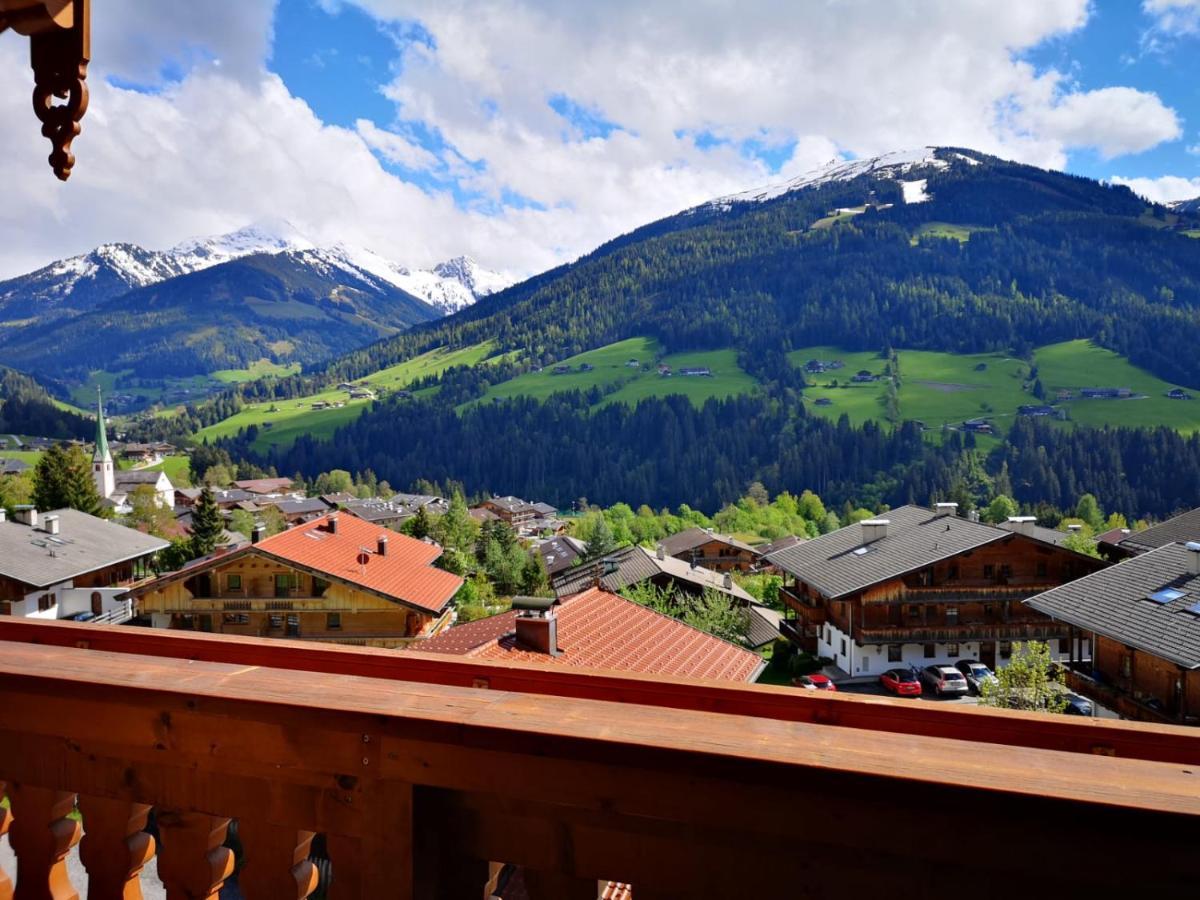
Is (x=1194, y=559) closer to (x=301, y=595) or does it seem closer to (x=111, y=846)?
(x=111, y=846)

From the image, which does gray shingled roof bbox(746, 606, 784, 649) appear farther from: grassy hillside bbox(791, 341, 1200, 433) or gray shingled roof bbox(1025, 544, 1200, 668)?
grassy hillside bbox(791, 341, 1200, 433)

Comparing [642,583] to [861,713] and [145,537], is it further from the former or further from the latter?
[861,713]

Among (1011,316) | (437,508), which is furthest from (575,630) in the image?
(1011,316)

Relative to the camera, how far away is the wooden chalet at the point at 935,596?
96.6ft

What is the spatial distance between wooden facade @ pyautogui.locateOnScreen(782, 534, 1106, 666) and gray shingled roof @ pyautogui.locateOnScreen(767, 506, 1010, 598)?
38cm

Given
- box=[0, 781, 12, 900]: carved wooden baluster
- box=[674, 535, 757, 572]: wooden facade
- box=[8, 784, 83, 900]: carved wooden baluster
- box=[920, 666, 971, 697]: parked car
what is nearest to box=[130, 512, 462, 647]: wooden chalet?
box=[920, 666, 971, 697]: parked car

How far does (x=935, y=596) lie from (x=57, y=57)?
3160 cm

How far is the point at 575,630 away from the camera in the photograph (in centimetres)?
1463

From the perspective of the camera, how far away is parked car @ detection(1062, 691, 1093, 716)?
787 inches

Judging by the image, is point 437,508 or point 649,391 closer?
point 437,508

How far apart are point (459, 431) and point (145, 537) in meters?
119

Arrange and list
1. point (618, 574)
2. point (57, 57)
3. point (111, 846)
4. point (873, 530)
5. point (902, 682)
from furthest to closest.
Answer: point (618, 574)
point (873, 530)
point (902, 682)
point (57, 57)
point (111, 846)

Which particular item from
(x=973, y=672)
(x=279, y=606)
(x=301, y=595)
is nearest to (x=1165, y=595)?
(x=973, y=672)

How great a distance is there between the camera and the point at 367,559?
25250 millimetres
